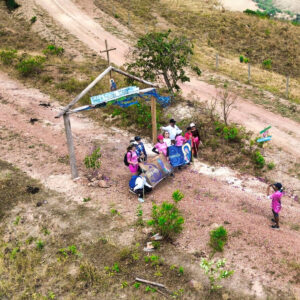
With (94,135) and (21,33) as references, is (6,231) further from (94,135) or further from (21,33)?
(21,33)

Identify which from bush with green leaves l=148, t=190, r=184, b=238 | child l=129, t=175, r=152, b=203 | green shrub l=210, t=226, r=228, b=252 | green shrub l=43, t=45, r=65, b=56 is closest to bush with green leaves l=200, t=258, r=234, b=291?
green shrub l=210, t=226, r=228, b=252

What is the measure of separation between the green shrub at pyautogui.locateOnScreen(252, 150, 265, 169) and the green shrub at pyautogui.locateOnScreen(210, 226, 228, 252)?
4.62 m

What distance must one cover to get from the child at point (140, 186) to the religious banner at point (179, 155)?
1.62 m

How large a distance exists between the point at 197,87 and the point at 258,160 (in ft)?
31.1

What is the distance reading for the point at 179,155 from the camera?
38.1 ft

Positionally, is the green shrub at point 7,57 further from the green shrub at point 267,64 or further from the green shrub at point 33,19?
the green shrub at point 267,64

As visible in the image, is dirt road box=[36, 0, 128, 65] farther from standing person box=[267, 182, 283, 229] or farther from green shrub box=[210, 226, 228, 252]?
green shrub box=[210, 226, 228, 252]

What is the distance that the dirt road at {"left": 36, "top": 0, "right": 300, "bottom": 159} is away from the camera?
14.5 meters

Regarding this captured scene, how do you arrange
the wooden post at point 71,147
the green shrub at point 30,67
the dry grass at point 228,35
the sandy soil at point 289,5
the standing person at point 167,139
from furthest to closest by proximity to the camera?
the sandy soil at point 289,5
the dry grass at point 228,35
the green shrub at point 30,67
the standing person at point 167,139
the wooden post at point 71,147

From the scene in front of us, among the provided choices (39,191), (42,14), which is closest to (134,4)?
(42,14)

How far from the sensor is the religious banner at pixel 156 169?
1049cm

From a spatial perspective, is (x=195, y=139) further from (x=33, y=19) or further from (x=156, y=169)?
(x=33, y=19)

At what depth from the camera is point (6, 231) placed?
9.30m

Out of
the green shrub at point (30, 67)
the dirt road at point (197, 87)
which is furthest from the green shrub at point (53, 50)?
the dirt road at point (197, 87)
